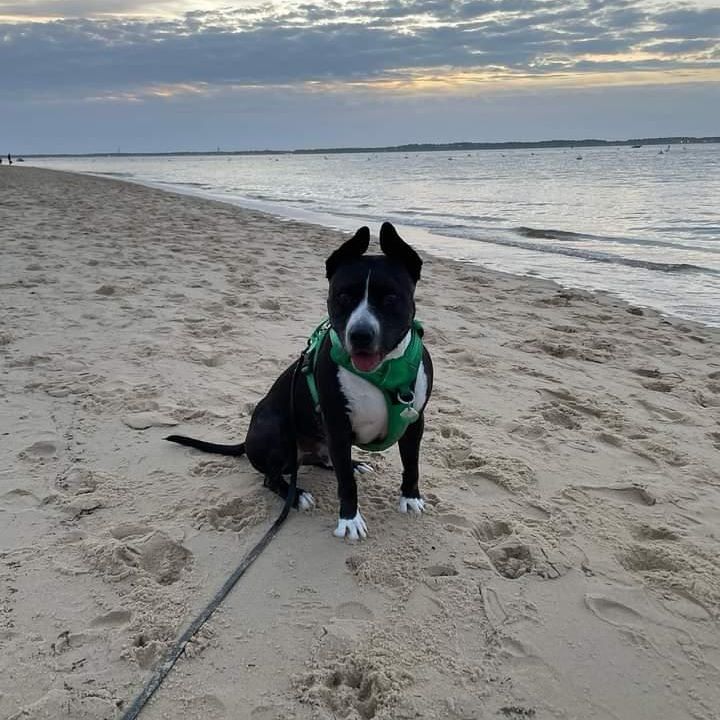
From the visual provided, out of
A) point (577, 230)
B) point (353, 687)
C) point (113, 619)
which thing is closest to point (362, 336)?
point (353, 687)

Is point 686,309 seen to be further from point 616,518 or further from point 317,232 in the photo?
point 317,232

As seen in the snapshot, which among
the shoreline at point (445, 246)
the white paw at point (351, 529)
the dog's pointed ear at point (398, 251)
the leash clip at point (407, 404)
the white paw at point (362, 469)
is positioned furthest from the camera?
the shoreline at point (445, 246)

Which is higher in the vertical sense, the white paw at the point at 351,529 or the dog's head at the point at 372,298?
the dog's head at the point at 372,298

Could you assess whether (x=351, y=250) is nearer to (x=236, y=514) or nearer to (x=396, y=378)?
(x=396, y=378)

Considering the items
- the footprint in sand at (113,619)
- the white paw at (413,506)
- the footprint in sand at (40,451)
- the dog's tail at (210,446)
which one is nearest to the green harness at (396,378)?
the white paw at (413,506)

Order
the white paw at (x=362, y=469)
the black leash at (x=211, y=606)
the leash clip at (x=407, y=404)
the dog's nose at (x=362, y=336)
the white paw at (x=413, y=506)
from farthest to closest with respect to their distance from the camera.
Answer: the white paw at (x=362, y=469)
the white paw at (x=413, y=506)
the leash clip at (x=407, y=404)
the dog's nose at (x=362, y=336)
the black leash at (x=211, y=606)

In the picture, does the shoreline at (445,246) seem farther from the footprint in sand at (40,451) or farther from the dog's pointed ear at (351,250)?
the footprint in sand at (40,451)

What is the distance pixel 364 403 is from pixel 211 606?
1034 millimetres

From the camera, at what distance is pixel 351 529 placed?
312 cm

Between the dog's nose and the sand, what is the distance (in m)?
0.98

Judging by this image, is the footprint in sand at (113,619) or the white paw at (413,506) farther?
the white paw at (413,506)

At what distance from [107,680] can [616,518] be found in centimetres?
239

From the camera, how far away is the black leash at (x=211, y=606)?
2123 mm

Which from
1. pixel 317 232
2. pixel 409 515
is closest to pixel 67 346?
pixel 409 515
